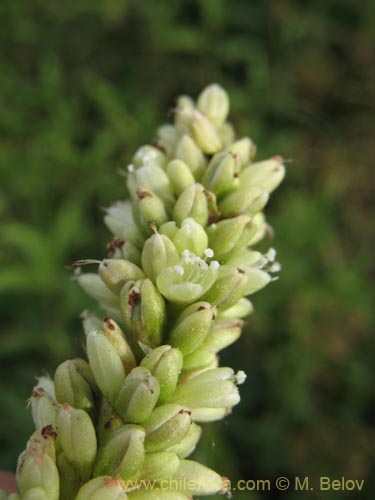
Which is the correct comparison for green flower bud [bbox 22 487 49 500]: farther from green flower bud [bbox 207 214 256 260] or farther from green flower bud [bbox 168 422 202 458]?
green flower bud [bbox 207 214 256 260]

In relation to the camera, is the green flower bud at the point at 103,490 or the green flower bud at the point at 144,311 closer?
the green flower bud at the point at 103,490

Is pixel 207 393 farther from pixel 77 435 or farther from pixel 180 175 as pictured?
pixel 180 175

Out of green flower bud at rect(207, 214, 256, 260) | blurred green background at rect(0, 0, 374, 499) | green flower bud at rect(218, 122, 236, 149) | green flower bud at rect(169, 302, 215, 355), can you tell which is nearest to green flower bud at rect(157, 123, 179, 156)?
green flower bud at rect(218, 122, 236, 149)

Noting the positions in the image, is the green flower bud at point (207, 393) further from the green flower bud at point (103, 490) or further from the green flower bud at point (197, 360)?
the green flower bud at point (103, 490)

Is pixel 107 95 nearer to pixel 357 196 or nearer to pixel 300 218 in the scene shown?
pixel 300 218

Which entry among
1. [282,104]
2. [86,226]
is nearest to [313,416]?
[86,226]

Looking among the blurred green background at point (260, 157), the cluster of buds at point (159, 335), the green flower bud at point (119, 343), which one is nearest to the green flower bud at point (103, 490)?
the cluster of buds at point (159, 335)

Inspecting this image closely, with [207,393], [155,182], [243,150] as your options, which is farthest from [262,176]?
[207,393]
